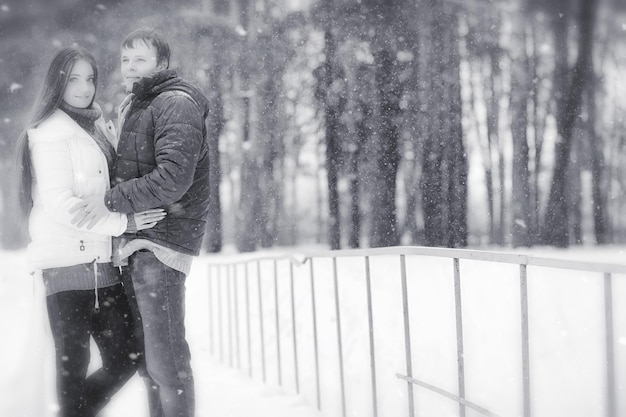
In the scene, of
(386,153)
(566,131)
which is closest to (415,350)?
(386,153)

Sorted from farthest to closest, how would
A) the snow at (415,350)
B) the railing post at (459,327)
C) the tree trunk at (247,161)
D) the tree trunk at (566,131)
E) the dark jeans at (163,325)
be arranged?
the tree trunk at (566,131) < the tree trunk at (247,161) < the snow at (415,350) < the railing post at (459,327) < the dark jeans at (163,325)

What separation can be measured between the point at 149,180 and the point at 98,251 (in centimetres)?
42

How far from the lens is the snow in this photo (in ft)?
13.8

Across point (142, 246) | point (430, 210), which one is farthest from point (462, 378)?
point (430, 210)

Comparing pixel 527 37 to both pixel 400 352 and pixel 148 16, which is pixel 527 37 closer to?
pixel 148 16

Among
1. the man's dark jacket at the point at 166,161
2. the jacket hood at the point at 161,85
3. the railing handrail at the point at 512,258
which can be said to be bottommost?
the railing handrail at the point at 512,258

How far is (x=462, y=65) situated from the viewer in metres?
12.6

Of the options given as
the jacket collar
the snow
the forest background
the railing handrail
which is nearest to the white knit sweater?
the jacket collar

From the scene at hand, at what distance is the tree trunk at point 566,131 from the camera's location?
1326cm

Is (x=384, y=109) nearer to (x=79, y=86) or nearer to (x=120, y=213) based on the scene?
(x=79, y=86)

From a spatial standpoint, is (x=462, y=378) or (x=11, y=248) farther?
(x=11, y=248)

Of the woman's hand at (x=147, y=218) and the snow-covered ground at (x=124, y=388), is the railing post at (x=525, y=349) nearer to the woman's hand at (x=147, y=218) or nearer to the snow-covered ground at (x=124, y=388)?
the woman's hand at (x=147, y=218)

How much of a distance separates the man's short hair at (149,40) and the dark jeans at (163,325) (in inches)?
32.0

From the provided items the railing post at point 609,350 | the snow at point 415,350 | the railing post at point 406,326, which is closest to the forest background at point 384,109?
the snow at point 415,350
